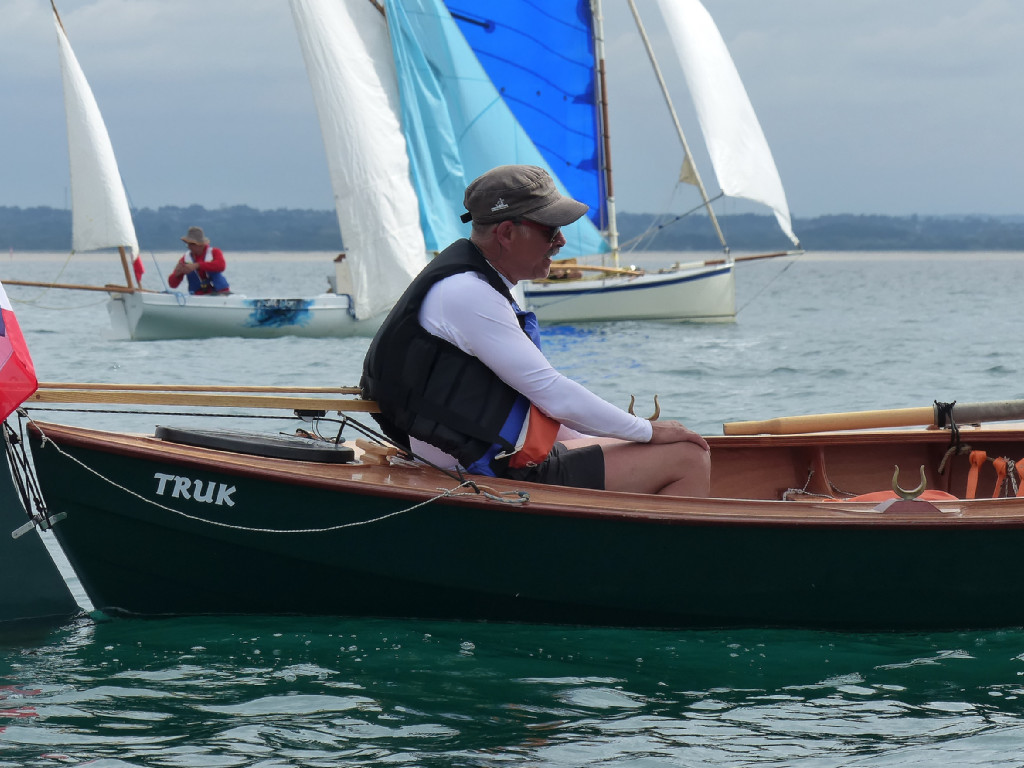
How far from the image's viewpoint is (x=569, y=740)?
3.48 m

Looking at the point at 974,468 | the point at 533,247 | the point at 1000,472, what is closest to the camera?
the point at 533,247

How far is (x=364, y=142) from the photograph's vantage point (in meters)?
17.9

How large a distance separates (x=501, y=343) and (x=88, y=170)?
53.4 feet

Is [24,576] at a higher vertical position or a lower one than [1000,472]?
lower

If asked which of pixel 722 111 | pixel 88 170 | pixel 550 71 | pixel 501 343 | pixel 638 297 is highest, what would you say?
pixel 550 71

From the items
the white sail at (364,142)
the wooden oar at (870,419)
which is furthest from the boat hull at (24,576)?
the white sail at (364,142)

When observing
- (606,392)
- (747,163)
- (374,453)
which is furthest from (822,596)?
(747,163)

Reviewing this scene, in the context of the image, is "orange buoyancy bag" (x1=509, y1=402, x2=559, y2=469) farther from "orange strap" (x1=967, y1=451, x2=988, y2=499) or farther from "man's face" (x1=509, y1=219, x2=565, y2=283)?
"orange strap" (x1=967, y1=451, x2=988, y2=499)

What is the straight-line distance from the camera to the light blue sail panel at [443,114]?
18.5 metres

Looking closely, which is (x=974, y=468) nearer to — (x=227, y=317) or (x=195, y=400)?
(x=195, y=400)

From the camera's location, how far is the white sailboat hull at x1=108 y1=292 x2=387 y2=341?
1925 centimetres

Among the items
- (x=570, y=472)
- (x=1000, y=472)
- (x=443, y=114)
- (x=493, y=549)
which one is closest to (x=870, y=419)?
(x=1000, y=472)

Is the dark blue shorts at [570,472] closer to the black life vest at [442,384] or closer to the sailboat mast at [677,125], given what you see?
the black life vest at [442,384]

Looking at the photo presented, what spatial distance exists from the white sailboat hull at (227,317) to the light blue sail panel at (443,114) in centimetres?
199
